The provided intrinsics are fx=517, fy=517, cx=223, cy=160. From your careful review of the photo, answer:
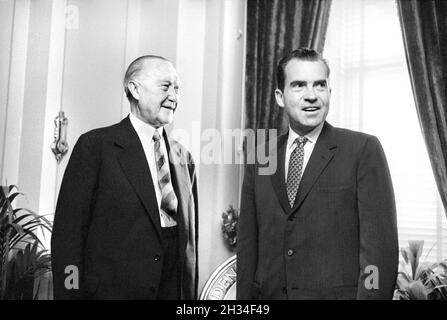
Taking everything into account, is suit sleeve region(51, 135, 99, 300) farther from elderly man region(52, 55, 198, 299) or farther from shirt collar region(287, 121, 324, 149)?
shirt collar region(287, 121, 324, 149)

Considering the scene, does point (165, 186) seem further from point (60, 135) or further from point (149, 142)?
point (60, 135)

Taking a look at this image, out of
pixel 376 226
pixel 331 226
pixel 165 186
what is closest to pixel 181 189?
pixel 165 186

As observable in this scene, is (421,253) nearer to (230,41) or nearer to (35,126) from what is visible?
(230,41)

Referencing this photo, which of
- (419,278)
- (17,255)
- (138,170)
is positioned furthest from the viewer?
(419,278)

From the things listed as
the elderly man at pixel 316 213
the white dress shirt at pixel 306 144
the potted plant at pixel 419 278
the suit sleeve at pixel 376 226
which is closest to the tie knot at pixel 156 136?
the elderly man at pixel 316 213

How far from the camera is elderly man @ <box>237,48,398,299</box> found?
1601 mm

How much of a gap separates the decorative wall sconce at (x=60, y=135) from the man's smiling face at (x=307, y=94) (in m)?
1.00

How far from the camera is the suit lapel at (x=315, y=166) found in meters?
1.68

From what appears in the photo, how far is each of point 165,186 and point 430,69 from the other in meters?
1.53

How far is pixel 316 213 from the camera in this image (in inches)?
66.1

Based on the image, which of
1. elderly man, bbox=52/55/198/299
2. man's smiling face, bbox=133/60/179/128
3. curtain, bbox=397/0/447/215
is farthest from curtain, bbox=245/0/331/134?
elderly man, bbox=52/55/198/299

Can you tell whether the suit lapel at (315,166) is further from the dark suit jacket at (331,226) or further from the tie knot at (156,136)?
the tie knot at (156,136)

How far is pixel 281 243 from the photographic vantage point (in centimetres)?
170
